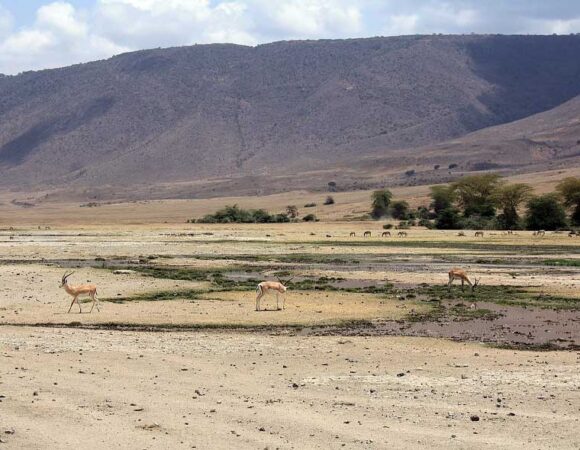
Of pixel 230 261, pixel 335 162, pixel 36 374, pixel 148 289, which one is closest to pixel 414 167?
pixel 335 162

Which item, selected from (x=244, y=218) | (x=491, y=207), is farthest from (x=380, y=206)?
(x=244, y=218)

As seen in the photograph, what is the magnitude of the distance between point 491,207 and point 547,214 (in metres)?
12.6

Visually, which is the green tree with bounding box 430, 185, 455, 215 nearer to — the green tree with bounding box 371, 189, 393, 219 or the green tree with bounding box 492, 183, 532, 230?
the green tree with bounding box 371, 189, 393, 219

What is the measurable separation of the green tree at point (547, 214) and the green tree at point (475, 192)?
12.6 metres

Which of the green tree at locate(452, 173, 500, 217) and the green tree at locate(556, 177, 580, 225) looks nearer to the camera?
the green tree at locate(556, 177, 580, 225)

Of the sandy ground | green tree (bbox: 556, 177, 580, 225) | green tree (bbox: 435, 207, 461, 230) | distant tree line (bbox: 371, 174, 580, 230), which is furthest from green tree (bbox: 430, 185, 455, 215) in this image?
the sandy ground

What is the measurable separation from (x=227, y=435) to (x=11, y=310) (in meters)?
14.7

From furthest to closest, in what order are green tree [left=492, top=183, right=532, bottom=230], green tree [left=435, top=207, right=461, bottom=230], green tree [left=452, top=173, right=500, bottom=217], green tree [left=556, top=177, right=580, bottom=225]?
green tree [left=452, top=173, right=500, bottom=217] < green tree [left=556, top=177, right=580, bottom=225] < green tree [left=435, top=207, right=461, bottom=230] < green tree [left=492, top=183, right=532, bottom=230]

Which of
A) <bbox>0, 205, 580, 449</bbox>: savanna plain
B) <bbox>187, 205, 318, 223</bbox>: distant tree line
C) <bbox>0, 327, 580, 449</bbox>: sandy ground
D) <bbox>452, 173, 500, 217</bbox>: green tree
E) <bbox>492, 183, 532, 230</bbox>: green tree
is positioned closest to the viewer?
<bbox>0, 327, 580, 449</bbox>: sandy ground

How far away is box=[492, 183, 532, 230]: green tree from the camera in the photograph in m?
89.4

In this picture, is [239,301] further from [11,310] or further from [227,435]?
[227,435]

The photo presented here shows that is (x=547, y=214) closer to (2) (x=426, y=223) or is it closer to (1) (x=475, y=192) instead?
(2) (x=426, y=223)

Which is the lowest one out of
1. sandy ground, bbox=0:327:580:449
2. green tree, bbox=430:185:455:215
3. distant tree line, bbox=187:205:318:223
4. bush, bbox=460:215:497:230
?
sandy ground, bbox=0:327:580:449

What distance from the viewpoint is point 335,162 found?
19675 centimetres
